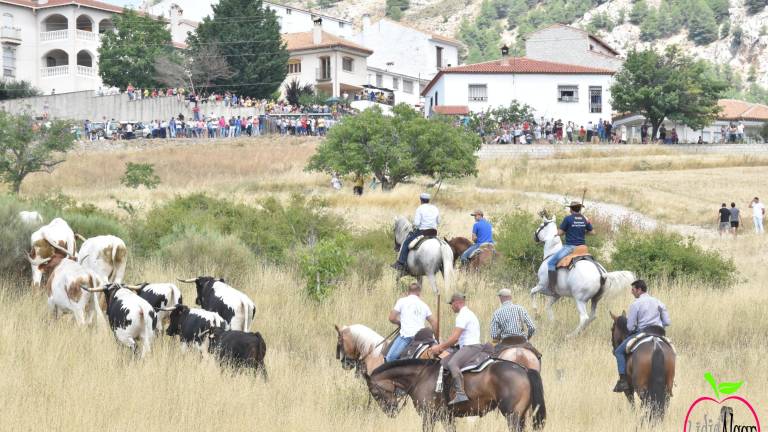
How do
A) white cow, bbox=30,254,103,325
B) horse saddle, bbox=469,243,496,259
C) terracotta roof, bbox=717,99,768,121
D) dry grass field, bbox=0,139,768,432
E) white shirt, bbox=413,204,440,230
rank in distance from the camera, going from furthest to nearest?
terracotta roof, bbox=717,99,768,121, horse saddle, bbox=469,243,496,259, white shirt, bbox=413,204,440,230, white cow, bbox=30,254,103,325, dry grass field, bbox=0,139,768,432

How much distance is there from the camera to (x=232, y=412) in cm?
1334

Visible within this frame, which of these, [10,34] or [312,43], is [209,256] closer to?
[10,34]

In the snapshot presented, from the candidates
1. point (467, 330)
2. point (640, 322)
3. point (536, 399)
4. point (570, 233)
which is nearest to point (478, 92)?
point (570, 233)

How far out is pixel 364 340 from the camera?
1479 centimetres

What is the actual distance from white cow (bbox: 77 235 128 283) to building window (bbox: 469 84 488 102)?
5503cm

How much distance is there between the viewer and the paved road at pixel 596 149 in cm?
5788

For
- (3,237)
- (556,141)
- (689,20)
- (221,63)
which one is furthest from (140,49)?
(689,20)

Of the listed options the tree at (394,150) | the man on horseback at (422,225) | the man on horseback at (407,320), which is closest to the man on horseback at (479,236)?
the man on horseback at (422,225)

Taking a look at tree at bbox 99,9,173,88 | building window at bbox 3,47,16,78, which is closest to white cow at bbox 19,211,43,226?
tree at bbox 99,9,173,88

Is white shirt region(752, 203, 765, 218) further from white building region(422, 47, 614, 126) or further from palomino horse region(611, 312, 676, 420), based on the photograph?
white building region(422, 47, 614, 126)

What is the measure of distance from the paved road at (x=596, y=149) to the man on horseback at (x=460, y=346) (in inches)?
1725

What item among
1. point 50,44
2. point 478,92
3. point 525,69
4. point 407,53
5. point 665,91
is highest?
point 407,53

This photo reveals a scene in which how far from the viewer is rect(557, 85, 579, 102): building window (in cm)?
7344

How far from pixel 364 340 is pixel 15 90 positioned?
67.4 meters
